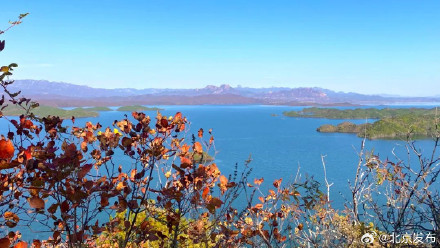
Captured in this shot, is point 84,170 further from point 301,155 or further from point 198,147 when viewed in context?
point 301,155

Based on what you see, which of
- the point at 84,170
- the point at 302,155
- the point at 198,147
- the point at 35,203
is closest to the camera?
the point at 35,203

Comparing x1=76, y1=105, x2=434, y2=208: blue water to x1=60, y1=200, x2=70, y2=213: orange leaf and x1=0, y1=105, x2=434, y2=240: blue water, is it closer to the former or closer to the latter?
x1=0, y1=105, x2=434, y2=240: blue water

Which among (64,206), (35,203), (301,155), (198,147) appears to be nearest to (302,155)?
(301,155)

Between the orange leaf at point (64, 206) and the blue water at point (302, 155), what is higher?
the orange leaf at point (64, 206)

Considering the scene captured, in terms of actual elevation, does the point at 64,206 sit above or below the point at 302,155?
above

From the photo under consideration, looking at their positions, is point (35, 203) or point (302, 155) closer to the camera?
point (35, 203)

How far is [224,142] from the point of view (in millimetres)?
48812

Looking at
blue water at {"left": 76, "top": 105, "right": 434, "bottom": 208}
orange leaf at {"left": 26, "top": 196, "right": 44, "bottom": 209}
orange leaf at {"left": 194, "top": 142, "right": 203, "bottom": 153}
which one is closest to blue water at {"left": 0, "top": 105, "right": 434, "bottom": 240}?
blue water at {"left": 76, "top": 105, "right": 434, "bottom": 208}

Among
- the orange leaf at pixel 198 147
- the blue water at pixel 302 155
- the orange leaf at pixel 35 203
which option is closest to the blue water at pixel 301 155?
the blue water at pixel 302 155

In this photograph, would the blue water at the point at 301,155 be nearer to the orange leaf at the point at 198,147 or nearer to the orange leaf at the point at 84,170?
the orange leaf at the point at 198,147

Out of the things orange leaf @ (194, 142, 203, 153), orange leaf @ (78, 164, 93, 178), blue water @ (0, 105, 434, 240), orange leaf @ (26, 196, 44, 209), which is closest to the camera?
orange leaf @ (26, 196, 44, 209)

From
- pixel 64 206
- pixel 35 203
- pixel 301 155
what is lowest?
pixel 301 155

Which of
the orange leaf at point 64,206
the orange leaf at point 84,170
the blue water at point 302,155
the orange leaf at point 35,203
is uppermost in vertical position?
the orange leaf at point 84,170

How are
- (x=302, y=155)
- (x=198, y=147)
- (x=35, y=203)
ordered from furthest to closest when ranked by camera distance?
(x=302, y=155), (x=198, y=147), (x=35, y=203)
